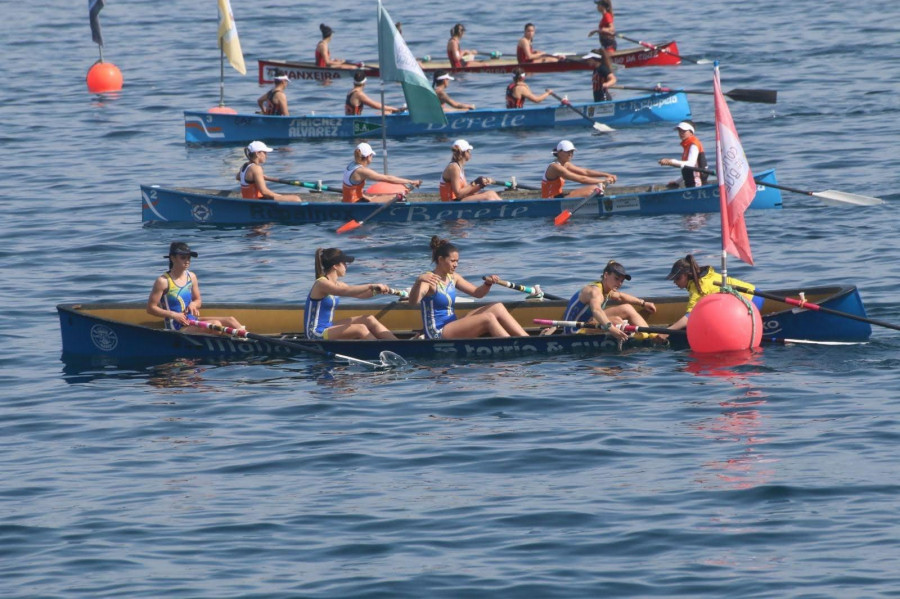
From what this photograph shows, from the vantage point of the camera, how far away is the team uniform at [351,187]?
2753 centimetres

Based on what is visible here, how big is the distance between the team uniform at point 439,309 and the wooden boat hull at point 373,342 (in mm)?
371

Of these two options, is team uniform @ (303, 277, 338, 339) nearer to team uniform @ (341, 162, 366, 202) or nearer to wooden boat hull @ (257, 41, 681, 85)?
team uniform @ (341, 162, 366, 202)

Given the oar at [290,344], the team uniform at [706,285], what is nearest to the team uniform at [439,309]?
the oar at [290,344]

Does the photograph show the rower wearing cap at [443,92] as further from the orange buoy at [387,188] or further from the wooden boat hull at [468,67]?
the orange buoy at [387,188]

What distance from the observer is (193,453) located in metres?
16.0

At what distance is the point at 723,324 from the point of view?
17.3 meters

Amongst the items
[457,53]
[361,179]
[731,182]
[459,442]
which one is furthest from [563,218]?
[457,53]

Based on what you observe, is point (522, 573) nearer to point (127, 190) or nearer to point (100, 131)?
point (127, 190)

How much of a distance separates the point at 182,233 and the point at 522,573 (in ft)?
56.0

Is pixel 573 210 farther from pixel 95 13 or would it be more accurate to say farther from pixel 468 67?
pixel 95 13

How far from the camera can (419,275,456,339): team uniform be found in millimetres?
18859

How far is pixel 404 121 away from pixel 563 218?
1029 centimetres

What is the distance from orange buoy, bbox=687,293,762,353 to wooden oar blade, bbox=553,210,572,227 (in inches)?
378

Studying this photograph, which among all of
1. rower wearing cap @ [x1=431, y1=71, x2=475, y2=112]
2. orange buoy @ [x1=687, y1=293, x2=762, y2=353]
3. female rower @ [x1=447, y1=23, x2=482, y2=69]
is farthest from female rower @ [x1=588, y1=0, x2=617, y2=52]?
orange buoy @ [x1=687, y1=293, x2=762, y2=353]
